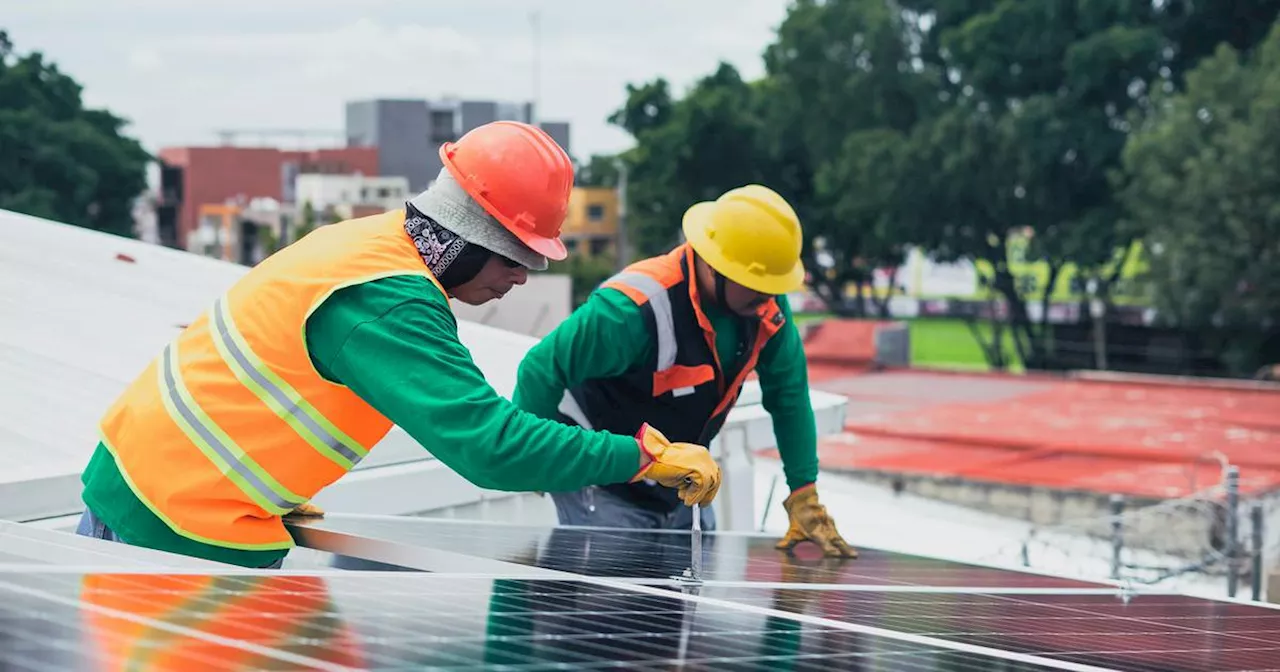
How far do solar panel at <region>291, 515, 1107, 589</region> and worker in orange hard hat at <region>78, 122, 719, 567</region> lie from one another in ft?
0.84

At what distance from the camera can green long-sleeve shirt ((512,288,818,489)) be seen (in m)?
5.22

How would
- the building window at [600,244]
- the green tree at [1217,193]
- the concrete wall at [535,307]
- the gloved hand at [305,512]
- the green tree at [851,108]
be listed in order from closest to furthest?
1. the gloved hand at [305,512]
2. the concrete wall at [535,307]
3. the green tree at [1217,193]
4. the green tree at [851,108]
5. the building window at [600,244]

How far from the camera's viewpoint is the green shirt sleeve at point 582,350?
520 centimetres

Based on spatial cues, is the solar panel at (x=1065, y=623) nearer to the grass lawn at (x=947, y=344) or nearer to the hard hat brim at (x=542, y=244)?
the hard hat brim at (x=542, y=244)

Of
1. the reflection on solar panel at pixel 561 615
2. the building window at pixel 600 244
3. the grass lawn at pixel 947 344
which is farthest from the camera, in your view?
the building window at pixel 600 244

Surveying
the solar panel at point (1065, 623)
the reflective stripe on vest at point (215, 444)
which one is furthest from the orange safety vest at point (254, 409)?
the solar panel at point (1065, 623)

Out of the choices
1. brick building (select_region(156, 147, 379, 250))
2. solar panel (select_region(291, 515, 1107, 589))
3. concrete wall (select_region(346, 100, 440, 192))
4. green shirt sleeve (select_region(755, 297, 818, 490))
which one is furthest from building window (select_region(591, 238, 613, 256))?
solar panel (select_region(291, 515, 1107, 589))

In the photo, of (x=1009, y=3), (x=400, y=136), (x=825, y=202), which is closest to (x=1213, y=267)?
(x=1009, y=3)

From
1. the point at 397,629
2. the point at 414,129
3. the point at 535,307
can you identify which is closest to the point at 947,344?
the point at 414,129

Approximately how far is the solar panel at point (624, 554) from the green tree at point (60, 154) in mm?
39618

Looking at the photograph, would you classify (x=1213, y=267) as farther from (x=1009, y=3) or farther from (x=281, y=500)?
(x=281, y=500)

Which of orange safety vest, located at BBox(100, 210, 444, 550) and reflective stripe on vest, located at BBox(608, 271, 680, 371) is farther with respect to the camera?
reflective stripe on vest, located at BBox(608, 271, 680, 371)

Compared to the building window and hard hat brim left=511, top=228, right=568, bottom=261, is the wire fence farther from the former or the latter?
the building window

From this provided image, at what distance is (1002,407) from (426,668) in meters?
25.0
